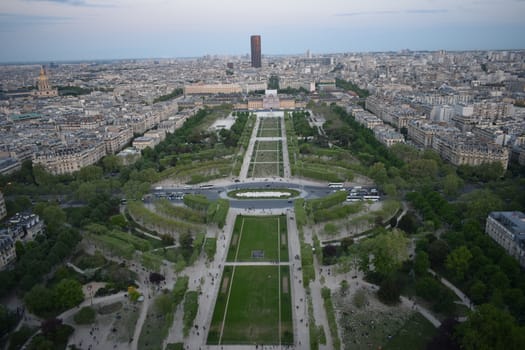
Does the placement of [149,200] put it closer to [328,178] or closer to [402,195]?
[328,178]

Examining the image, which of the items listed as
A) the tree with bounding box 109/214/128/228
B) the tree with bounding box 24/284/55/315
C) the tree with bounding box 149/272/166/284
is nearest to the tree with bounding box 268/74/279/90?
the tree with bounding box 109/214/128/228

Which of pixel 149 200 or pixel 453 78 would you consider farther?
pixel 453 78

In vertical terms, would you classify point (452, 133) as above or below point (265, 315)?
above


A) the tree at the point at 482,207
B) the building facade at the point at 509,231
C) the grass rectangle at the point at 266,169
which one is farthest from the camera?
the grass rectangle at the point at 266,169

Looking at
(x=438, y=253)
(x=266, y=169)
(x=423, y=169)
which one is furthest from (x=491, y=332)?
(x=266, y=169)

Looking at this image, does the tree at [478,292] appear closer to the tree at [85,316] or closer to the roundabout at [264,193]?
the roundabout at [264,193]

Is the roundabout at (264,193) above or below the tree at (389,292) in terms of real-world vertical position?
above

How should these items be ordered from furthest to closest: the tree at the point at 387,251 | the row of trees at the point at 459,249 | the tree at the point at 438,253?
the tree at the point at 438,253, the tree at the point at 387,251, the row of trees at the point at 459,249

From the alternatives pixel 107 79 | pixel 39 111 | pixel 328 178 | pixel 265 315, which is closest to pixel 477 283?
pixel 265 315

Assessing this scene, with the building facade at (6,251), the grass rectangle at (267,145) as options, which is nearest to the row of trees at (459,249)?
the grass rectangle at (267,145)
